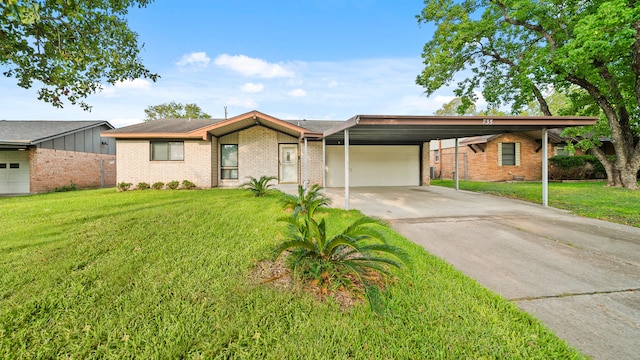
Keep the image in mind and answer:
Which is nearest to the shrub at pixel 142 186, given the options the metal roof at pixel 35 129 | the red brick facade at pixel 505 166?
the metal roof at pixel 35 129

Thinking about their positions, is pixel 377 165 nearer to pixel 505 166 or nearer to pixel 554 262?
pixel 505 166

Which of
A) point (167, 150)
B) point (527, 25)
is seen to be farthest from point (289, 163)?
point (527, 25)

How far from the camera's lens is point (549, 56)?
11.3m

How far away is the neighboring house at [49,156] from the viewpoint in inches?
515

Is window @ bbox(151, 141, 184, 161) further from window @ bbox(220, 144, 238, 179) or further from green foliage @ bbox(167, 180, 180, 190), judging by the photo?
window @ bbox(220, 144, 238, 179)

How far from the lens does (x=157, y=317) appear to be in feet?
7.66

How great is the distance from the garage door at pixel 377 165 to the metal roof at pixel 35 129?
13.8 m

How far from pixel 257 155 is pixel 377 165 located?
6.18 metres

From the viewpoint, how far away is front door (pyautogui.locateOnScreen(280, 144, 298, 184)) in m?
13.7

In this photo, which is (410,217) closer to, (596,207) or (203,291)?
(203,291)

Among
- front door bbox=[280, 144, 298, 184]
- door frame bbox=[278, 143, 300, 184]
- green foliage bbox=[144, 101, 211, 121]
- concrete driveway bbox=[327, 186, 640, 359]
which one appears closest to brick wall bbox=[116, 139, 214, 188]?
door frame bbox=[278, 143, 300, 184]

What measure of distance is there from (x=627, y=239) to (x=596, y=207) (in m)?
3.72

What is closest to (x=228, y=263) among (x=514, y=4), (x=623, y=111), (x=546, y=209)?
(x=546, y=209)

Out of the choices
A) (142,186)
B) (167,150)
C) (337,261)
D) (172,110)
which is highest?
(172,110)
